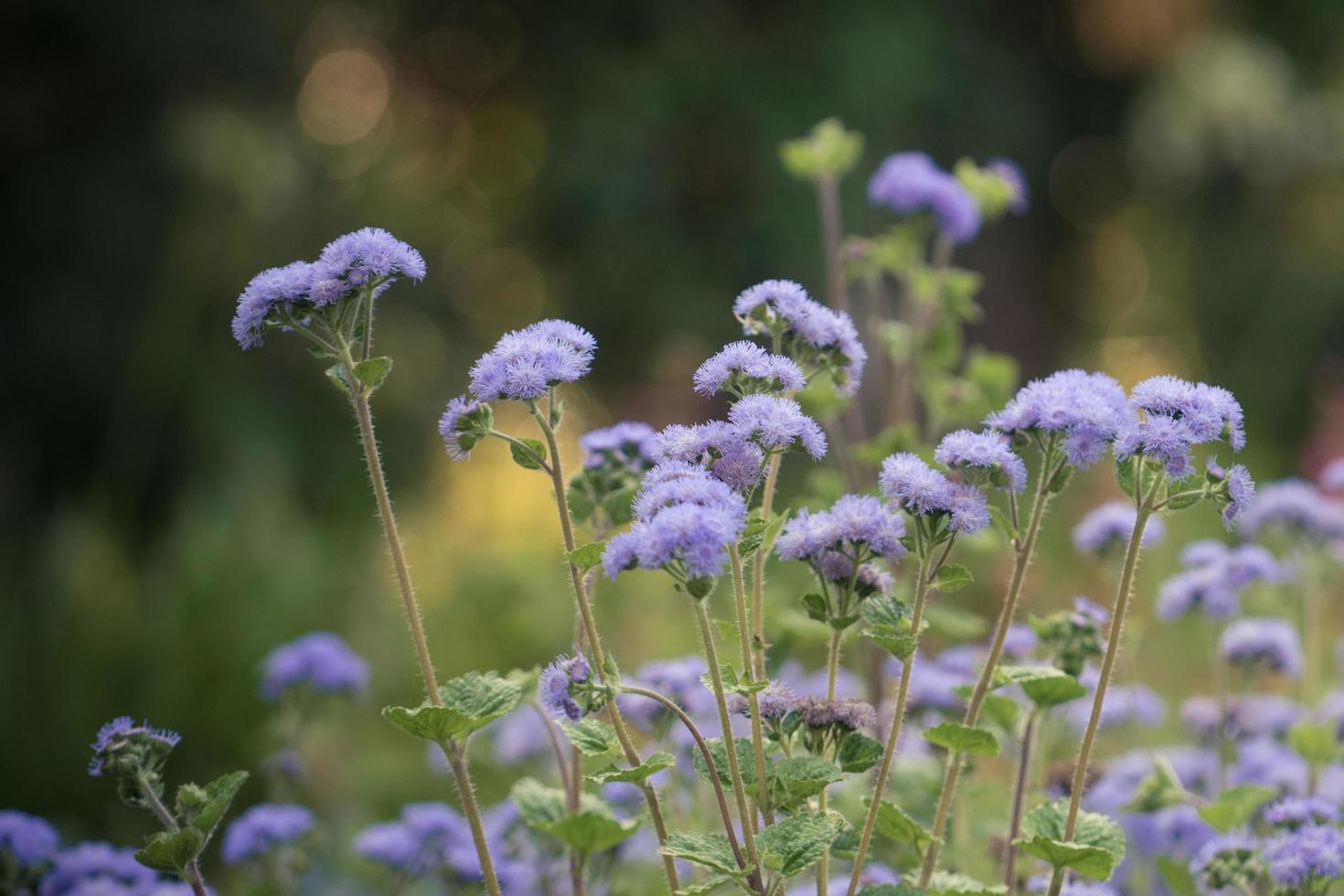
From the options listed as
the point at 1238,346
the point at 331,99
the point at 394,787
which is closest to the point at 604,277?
the point at 331,99

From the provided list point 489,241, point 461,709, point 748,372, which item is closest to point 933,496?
point 748,372

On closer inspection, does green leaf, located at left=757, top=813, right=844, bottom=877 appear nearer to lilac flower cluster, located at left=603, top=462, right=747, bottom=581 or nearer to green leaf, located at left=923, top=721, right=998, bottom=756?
green leaf, located at left=923, top=721, right=998, bottom=756

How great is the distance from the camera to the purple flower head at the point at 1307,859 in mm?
1782

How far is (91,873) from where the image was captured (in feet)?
7.22

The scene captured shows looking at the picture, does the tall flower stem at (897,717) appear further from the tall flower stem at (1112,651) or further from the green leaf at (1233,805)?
the green leaf at (1233,805)

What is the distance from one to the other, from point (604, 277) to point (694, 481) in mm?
Result: 8779

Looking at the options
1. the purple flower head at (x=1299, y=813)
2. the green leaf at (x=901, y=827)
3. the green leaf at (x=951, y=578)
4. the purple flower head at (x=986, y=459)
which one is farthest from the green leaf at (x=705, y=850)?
the purple flower head at (x=1299, y=813)

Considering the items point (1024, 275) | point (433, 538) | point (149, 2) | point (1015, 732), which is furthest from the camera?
point (1024, 275)

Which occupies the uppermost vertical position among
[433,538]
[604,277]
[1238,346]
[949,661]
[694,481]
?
[1238,346]

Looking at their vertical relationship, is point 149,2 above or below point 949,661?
above

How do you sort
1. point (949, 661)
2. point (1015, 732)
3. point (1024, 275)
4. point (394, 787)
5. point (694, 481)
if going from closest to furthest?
point (694, 481) < point (1015, 732) < point (949, 661) < point (394, 787) < point (1024, 275)

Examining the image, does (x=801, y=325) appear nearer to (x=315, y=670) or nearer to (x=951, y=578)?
(x=951, y=578)

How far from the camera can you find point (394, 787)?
437cm

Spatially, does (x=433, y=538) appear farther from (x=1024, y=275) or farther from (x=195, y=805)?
(x=1024, y=275)
